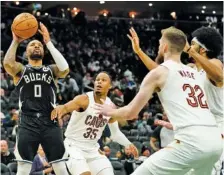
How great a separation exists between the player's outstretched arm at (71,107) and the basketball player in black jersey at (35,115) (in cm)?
35

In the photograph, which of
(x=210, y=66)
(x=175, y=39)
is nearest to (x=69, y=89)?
(x=210, y=66)

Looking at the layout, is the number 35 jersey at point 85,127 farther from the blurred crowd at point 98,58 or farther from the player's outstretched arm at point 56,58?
the blurred crowd at point 98,58

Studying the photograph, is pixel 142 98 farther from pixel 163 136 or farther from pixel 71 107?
pixel 163 136

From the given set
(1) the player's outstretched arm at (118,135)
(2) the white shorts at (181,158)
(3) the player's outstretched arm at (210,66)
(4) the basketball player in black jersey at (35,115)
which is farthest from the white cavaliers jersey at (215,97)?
(4) the basketball player in black jersey at (35,115)

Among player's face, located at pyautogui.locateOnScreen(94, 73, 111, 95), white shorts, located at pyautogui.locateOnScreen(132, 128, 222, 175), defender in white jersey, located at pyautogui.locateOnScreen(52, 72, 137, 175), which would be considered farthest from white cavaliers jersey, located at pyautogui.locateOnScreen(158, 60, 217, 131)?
player's face, located at pyautogui.locateOnScreen(94, 73, 111, 95)

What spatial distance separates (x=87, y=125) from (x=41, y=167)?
9.66 feet

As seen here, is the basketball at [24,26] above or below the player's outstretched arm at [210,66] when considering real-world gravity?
above

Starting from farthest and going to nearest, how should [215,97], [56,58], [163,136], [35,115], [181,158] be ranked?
[163,136] → [56,58] → [35,115] → [215,97] → [181,158]

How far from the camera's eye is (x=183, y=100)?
5551 millimetres

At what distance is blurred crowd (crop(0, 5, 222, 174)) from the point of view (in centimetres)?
1825

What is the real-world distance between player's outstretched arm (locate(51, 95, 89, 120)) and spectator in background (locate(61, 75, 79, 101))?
12284mm

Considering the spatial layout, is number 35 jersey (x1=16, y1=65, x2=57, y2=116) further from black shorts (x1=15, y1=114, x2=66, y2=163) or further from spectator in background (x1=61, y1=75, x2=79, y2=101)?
spectator in background (x1=61, y1=75, x2=79, y2=101)

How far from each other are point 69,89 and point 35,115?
519 inches

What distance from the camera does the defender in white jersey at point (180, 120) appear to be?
17.8ft
